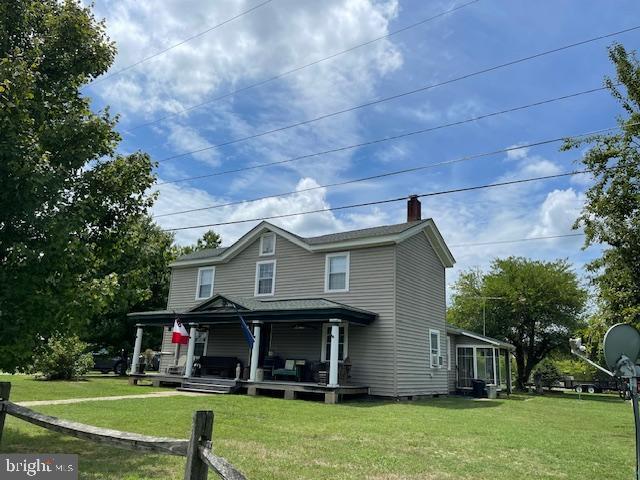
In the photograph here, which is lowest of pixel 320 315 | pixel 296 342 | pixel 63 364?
pixel 63 364

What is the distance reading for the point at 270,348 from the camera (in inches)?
806

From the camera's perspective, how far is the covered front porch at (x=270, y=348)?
663 inches

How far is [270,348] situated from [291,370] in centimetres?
275

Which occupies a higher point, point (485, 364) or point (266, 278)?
point (266, 278)

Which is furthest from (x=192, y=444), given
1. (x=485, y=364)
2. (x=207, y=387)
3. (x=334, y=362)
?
(x=485, y=364)

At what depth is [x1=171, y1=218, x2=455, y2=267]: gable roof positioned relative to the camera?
61.1 feet

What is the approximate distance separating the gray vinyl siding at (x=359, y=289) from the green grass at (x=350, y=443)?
12.9 ft

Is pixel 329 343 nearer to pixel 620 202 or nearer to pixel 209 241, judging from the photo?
pixel 620 202

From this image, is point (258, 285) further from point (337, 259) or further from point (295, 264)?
point (337, 259)

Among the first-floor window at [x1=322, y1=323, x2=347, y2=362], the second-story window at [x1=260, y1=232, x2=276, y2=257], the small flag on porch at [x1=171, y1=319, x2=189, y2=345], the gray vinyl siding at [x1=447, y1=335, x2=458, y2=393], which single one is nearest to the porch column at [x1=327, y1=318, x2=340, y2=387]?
the first-floor window at [x1=322, y1=323, x2=347, y2=362]

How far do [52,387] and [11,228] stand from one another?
1257 centimetres

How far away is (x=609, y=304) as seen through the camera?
633 inches

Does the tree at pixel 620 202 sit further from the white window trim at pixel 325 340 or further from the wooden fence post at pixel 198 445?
the wooden fence post at pixel 198 445

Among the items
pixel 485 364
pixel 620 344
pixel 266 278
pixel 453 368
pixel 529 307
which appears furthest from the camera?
pixel 529 307
